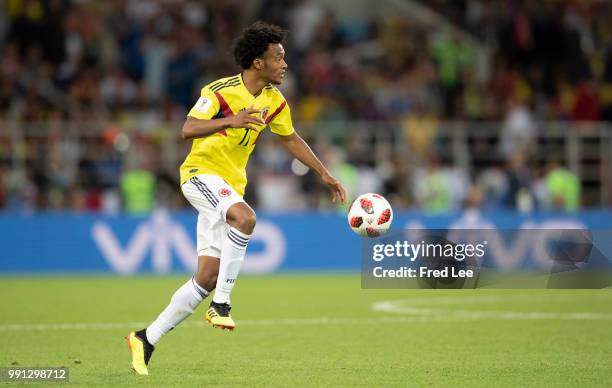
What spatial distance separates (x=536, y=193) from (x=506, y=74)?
354 centimetres

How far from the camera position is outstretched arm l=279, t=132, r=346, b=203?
9.66m

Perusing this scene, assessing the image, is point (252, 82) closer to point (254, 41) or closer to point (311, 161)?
point (254, 41)

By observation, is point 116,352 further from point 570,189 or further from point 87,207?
point 570,189

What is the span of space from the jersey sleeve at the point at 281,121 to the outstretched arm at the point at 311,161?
0.07 m

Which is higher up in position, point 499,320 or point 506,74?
point 506,74

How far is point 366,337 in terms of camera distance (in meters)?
11.2

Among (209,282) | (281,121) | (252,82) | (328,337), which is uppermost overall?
(252,82)

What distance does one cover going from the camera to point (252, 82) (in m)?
9.28

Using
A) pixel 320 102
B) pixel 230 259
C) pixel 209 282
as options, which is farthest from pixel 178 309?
pixel 320 102

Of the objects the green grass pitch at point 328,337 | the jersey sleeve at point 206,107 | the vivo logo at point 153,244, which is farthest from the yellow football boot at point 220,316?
the vivo logo at point 153,244

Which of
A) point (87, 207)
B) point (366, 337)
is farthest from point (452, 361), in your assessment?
point (87, 207)

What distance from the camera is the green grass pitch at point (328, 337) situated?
8516 mm

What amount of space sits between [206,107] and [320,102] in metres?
14.7

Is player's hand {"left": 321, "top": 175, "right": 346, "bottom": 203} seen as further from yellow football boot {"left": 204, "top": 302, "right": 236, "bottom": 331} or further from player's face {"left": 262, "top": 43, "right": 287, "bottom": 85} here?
yellow football boot {"left": 204, "top": 302, "right": 236, "bottom": 331}
